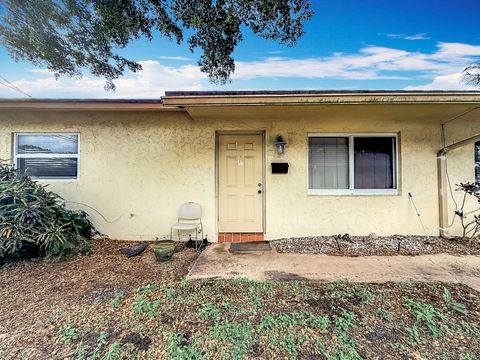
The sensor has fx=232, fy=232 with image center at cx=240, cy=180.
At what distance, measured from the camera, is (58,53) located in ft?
20.7

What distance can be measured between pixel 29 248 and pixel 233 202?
3.57m

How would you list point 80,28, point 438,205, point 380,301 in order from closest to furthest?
point 380,301, point 438,205, point 80,28

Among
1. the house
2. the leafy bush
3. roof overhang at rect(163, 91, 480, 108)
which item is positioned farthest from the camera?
the house

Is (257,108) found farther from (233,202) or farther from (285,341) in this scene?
(285,341)

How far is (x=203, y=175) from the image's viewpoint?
4.89 m

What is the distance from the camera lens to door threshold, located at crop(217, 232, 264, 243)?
4.90 metres

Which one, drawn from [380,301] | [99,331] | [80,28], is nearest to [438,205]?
[380,301]

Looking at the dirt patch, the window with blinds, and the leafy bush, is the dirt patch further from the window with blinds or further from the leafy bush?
the leafy bush

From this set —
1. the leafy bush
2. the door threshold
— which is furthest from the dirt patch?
the leafy bush

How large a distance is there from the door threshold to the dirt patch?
1.24 ft

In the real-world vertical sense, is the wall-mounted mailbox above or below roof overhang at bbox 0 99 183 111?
below

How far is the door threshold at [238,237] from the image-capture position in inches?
193

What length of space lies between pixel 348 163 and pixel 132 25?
20.4 ft

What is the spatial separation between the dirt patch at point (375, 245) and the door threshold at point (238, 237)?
0.38 metres
